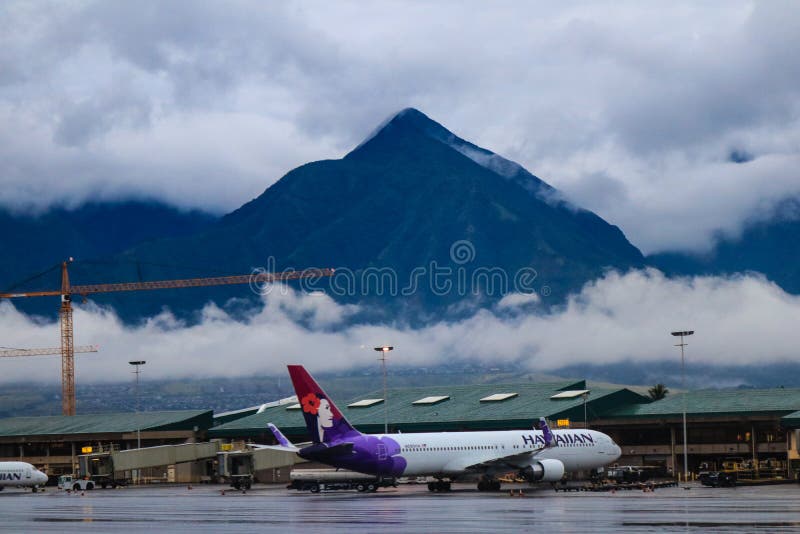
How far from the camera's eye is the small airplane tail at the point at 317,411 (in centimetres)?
9769

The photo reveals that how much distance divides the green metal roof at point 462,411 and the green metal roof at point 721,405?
3.79 m

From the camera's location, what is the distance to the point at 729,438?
135 metres

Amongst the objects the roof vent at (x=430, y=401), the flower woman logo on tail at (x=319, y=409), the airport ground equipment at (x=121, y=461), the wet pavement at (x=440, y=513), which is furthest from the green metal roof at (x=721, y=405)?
the flower woman logo on tail at (x=319, y=409)

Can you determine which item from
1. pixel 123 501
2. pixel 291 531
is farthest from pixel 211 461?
pixel 291 531

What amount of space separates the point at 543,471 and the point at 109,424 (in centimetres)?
9134

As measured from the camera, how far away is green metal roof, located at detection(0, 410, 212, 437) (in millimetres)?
168750

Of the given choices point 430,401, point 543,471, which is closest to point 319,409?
point 543,471

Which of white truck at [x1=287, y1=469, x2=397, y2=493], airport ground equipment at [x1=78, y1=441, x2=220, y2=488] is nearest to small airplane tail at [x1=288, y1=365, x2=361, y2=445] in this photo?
white truck at [x1=287, y1=469, x2=397, y2=493]

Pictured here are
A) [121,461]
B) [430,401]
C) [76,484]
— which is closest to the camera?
[76,484]

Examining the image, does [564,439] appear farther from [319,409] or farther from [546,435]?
[319,409]

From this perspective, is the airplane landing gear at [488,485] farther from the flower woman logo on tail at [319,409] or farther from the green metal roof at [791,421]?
the green metal roof at [791,421]

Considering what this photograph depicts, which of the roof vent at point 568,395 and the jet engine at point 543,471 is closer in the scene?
the jet engine at point 543,471

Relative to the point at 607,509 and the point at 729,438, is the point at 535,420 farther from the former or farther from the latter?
the point at 607,509

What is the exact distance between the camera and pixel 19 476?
137 m
